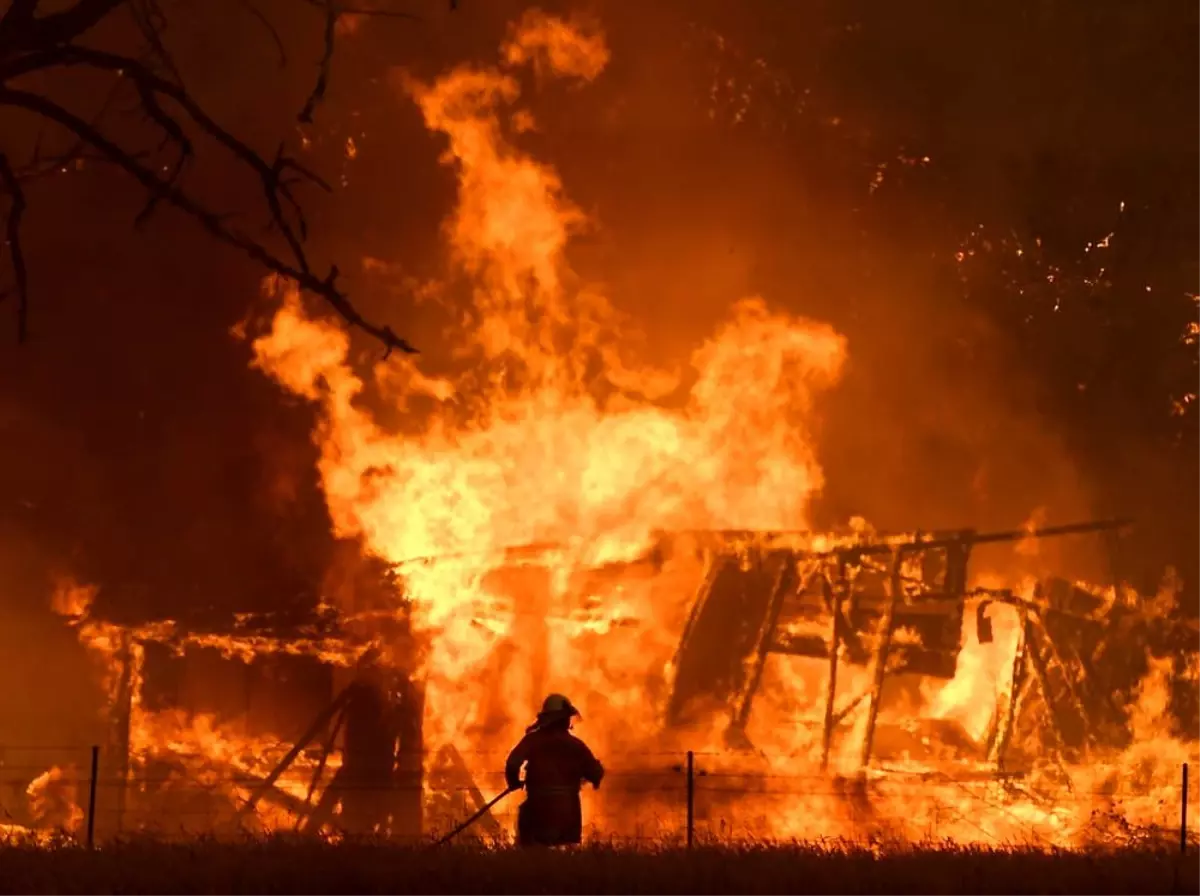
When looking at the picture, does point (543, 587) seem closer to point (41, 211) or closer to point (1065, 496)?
point (1065, 496)

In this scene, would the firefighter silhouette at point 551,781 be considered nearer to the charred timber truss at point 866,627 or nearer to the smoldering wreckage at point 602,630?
the smoldering wreckage at point 602,630

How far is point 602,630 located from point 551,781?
6847 millimetres

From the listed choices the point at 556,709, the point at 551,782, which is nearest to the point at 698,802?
the point at 556,709

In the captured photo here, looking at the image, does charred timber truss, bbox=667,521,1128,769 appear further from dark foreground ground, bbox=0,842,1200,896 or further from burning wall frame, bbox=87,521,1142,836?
dark foreground ground, bbox=0,842,1200,896

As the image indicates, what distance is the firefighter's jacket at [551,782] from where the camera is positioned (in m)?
9.89

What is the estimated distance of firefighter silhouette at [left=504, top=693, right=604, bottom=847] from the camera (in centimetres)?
989

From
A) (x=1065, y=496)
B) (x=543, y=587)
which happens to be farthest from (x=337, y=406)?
(x=1065, y=496)

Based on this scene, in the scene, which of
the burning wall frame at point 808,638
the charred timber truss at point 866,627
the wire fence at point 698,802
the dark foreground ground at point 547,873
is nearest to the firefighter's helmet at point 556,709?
the dark foreground ground at point 547,873

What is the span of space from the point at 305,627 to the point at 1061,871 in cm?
1058

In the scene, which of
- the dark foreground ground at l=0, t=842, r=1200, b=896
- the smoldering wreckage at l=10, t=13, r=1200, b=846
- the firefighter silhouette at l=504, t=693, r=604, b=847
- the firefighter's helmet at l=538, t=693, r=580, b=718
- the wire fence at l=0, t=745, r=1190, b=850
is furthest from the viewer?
the smoldering wreckage at l=10, t=13, r=1200, b=846

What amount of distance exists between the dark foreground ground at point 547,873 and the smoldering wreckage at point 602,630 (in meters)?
7.41

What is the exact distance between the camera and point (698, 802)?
Result: 1603 centimetres

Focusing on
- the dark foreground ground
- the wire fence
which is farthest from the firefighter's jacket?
the wire fence

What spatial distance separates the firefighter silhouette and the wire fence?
5.77 meters
